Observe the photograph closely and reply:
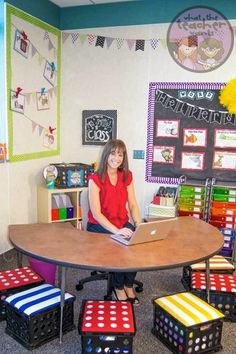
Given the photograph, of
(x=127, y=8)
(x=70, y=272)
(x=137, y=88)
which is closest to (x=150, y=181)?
(x=137, y=88)

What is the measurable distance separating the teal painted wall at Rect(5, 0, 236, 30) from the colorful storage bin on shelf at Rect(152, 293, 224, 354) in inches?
112

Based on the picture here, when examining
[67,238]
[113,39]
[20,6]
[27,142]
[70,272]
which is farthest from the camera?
[113,39]

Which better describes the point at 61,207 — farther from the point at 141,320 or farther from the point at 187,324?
the point at 187,324

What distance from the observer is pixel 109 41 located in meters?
3.89

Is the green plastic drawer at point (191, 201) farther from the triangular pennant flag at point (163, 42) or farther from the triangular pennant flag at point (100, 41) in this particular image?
the triangular pennant flag at point (100, 41)

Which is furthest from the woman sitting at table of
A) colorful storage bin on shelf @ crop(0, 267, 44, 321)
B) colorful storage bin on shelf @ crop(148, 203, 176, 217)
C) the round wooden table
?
colorful storage bin on shelf @ crop(148, 203, 176, 217)

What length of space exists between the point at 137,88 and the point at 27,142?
1358 mm

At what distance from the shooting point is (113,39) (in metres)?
3.87

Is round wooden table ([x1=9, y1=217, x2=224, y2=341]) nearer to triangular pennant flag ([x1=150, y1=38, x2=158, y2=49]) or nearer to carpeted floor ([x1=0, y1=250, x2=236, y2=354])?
carpeted floor ([x1=0, y1=250, x2=236, y2=354])

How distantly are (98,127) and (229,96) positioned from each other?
4.93 feet

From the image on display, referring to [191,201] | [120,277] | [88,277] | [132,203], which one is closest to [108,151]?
[132,203]

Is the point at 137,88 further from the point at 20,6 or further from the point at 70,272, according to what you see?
the point at 70,272

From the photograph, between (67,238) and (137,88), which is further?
(137,88)

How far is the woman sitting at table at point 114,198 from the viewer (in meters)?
2.51
